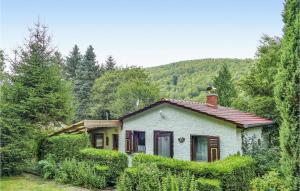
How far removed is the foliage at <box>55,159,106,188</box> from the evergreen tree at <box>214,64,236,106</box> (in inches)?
633

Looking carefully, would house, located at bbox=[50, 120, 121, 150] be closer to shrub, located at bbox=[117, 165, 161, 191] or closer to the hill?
shrub, located at bbox=[117, 165, 161, 191]

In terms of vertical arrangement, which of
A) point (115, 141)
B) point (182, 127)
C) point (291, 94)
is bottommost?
point (115, 141)

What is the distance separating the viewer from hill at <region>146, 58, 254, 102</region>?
3900 cm

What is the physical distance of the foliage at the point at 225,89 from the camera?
26.0 metres

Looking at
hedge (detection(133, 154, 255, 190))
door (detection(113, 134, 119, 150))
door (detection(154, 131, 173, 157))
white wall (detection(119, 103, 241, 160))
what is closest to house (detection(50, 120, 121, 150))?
door (detection(113, 134, 119, 150))

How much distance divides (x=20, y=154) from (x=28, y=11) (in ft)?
27.1

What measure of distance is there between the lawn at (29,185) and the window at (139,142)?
15.6 feet

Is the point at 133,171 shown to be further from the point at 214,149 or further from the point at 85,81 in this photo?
the point at 85,81

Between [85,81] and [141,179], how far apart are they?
97.6 feet

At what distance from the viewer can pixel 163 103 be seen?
15.3m

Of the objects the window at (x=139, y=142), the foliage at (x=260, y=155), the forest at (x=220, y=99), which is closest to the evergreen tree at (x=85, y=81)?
the forest at (x=220, y=99)

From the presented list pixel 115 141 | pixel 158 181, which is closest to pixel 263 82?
pixel 115 141

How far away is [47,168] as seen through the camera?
1370cm

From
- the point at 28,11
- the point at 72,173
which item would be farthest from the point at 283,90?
the point at 28,11
